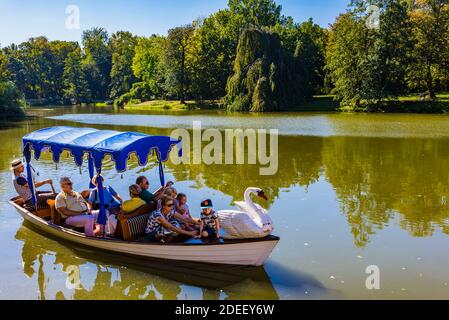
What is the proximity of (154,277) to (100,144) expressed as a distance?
3689 mm

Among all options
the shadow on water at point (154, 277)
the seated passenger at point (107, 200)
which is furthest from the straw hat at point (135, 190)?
the shadow on water at point (154, 277)

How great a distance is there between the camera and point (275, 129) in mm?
37812

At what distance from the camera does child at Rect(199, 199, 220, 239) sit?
1044 cm

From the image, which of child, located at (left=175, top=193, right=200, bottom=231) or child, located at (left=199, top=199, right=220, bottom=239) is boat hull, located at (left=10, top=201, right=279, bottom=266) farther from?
child, located at (left=175, top=193, right=200, bottom=231)

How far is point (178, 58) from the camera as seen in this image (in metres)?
78.2

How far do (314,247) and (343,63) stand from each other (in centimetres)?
5045

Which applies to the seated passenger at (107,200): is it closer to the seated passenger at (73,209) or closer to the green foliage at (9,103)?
the seated passenger at (73,209)

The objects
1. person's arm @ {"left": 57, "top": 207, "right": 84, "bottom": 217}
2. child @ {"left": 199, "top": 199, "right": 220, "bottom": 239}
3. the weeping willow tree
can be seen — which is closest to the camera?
child @ {"left": 199, "top": 199, "right": 220, "bottom": 239}

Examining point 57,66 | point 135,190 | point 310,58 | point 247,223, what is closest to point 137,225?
point 135,190

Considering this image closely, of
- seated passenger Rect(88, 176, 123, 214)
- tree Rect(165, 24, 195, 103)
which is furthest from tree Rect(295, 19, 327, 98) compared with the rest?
seated passenger Rect(88, 176, 123, 214)

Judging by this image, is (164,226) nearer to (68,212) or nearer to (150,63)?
(68,212)

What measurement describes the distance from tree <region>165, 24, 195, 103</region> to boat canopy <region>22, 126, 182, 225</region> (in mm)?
64119

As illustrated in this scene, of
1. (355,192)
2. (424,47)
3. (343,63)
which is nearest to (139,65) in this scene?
(343,63)
